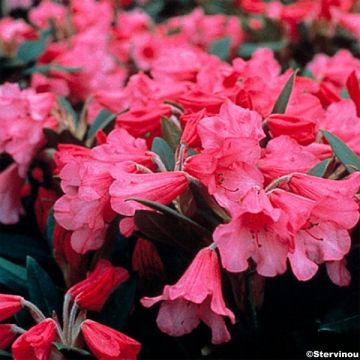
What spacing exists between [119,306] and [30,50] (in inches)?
41.0

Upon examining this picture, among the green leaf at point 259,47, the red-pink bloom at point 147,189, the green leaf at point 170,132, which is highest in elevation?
the red-pink bloom at point 147,189

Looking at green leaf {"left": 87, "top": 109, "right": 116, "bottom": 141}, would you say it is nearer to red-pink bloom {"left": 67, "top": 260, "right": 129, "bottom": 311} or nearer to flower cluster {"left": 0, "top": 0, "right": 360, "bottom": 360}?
flower cluster {"left": 0, "top": 0, "right": 360, "bottom": 360}

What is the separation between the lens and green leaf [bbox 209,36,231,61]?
2420 millimetres

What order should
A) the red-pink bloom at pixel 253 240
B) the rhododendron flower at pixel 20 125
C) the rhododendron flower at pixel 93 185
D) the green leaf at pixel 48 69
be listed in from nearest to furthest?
the red-pink bloom at pixel 253 240 → the rhododendron flower at pixel 93 185 → the rhododendron flower at pixel 20 125 → the green leaf at pixel 48 69

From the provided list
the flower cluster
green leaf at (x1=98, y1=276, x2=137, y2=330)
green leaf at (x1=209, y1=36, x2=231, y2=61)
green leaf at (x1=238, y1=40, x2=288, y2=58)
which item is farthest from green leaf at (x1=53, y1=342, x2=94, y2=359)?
green leaf at (x1=238, y1=40, x2=288, y2=58)

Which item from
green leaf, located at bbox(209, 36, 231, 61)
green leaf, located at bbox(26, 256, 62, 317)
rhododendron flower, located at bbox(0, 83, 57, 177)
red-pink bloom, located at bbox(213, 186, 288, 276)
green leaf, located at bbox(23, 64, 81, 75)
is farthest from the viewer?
green leaf, located at bbox(209, 36, 231, 61)

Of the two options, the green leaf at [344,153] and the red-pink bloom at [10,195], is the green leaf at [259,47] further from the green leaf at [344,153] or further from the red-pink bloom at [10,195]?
the green leaf at [344,153]

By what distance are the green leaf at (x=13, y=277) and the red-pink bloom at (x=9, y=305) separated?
161 millimetres

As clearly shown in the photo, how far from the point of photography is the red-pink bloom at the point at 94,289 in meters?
1.26

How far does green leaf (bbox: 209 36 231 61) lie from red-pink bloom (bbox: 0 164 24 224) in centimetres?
94

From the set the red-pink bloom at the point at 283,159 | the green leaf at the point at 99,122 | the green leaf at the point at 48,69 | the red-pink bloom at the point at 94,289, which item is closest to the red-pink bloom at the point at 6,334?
the red-pink bloom at the point at 94,289

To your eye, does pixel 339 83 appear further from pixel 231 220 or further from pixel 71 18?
pixel 71 18

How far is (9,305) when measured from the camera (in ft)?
4.02

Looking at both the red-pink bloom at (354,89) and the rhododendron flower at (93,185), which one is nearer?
the rhododendron flower at (93,185)
